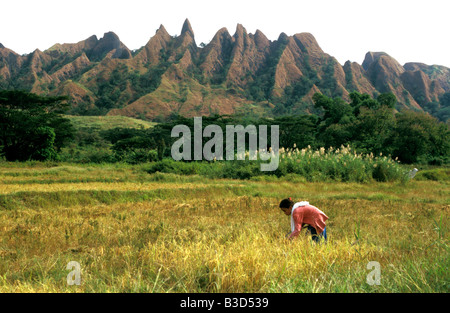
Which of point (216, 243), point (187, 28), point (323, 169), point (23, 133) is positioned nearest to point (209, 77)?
point (187, 28)

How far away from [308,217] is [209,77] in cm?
11883

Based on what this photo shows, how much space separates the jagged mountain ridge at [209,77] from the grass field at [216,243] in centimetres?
7992

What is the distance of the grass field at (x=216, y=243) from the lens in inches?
120

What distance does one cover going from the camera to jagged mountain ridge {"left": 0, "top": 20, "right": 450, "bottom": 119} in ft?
320

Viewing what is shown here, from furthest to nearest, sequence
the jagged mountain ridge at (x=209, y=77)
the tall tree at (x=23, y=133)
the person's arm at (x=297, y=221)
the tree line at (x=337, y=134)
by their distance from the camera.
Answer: the jagged mountain ridge at (x=209, y=77) < the tall tree at (x=23, y=133) < the tree line at (x=337, y=134) < the person's arm at (x=297, y=221)

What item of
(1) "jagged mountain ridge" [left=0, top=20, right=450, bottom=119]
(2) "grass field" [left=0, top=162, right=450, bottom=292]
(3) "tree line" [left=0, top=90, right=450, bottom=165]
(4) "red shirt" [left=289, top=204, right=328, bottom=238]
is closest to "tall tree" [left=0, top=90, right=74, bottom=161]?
(3) "tree line" [left=0, top=90, right=450, bottom=165]

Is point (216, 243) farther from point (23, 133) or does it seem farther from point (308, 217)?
point (23, 133)

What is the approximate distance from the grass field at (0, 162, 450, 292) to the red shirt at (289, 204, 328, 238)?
0.22 meters

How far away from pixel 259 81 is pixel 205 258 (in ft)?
387

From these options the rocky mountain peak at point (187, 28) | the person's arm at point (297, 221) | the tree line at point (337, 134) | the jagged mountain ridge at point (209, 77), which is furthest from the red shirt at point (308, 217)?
the rocky mountain peak at point (187, 28)

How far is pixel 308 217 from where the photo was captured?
186 inches

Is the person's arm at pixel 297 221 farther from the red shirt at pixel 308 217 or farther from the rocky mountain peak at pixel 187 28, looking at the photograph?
the rocky mountain peak at pixel 187 28

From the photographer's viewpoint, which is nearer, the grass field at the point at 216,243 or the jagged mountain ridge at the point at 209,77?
the grass field at the point at 216,243
